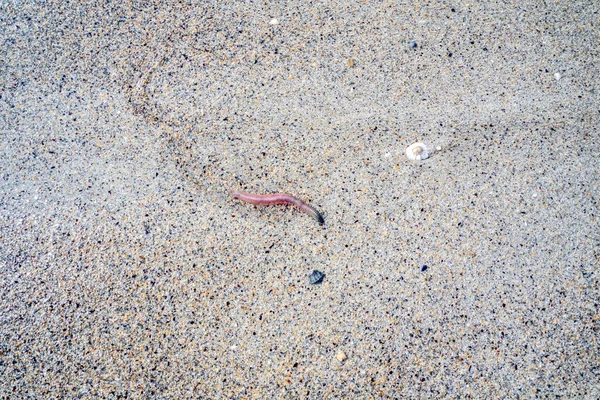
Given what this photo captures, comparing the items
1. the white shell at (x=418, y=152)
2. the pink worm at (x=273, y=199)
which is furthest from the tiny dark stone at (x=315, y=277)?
the white shell at (x=418, y=152)

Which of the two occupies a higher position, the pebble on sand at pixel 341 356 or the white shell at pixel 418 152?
the white shell at pixel 418 152

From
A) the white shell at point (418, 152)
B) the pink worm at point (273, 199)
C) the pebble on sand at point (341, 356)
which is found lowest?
the pebble on sand at point (341, 356)

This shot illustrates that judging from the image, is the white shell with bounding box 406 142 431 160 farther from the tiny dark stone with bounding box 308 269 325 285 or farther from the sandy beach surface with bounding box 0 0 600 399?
the tiny dark stone with bounding box 308 269 325 285

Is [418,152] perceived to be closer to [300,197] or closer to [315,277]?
[300,197]

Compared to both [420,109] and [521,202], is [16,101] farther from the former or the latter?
[521,202]

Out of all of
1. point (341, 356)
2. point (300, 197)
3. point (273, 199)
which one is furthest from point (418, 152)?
point (341, 356)

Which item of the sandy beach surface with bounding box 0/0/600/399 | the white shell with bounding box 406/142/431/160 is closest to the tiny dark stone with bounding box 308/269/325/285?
the sandy beach surface with bounding box 0/0/600/399

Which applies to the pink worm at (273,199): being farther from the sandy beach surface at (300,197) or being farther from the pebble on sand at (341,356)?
the pebble on sand at (341,356)
